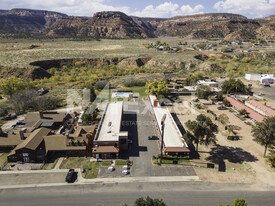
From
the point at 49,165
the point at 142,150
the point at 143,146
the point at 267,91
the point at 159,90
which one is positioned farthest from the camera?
the point at 267,91

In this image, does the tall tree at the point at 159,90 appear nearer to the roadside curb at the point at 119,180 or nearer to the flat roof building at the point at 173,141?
the flat roof building at the point at 173,141

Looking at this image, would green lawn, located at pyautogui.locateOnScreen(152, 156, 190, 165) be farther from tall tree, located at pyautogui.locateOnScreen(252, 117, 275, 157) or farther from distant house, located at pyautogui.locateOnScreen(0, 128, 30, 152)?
distant house, located at pyautogui.locateOnScreen(0, 128, 30, 152)

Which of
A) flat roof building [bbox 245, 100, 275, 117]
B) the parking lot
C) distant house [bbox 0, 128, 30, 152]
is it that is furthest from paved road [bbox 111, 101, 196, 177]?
flat roof building [bbox 245, 100, 275, 117]

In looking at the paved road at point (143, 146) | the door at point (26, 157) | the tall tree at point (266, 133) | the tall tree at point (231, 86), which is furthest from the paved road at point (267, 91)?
the door at point (26, 157)

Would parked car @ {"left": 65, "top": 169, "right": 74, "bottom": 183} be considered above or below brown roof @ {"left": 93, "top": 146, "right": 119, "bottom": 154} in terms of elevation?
below

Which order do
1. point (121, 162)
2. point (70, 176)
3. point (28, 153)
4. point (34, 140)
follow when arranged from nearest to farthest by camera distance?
point (70, 176), point (121, 162), point (28, 153), point (34, 140)

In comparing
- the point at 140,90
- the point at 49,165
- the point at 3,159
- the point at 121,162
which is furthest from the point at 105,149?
the point at 140,90

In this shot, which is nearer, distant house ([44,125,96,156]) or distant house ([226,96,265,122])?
distant house ([44,125,96,156])

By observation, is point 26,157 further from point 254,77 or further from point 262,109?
point 254,77

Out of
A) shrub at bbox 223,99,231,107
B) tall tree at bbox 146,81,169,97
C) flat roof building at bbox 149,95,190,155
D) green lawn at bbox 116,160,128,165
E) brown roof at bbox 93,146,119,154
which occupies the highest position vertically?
tall tree at bbox 146,81,169,97
